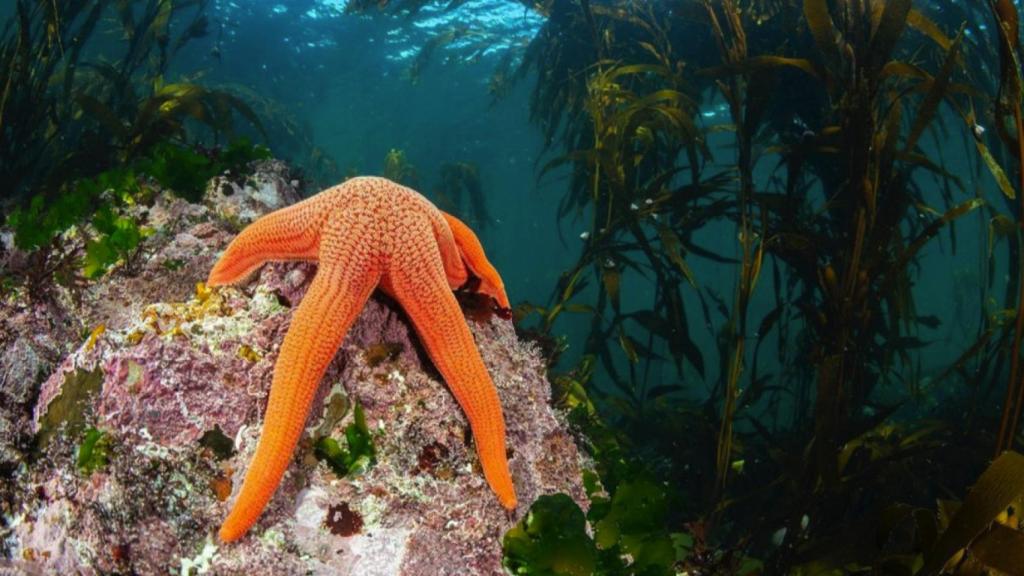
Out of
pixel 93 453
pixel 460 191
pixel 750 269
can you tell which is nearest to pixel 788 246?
pixel 750 269

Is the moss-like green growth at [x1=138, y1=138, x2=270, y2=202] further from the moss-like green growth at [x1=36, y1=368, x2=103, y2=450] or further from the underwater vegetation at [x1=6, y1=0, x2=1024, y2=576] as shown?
the moss-like green growth at [x1=36, y1=368, x2=103, y2=450]

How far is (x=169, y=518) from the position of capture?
2.25m

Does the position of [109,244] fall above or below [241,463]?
above

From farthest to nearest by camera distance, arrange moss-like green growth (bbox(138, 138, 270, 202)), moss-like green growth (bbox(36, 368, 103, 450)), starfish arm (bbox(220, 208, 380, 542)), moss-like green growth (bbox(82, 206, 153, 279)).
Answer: moss-like green growth (bbox(138, 138, 270, 202)) → moss-like green growth (bbox(82, 206, 153, 279)) → moss-like green growth (bbox(36, 368, 103, 450)) → starfish arm (bbox(220, 208, 380, 542))

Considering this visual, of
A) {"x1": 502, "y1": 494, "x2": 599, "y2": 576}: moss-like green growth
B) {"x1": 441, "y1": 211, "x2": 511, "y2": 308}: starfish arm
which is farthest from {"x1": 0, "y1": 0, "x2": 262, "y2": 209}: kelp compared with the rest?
{"x1": 502, "y1": 494, "x2": 599, "y2": 576}: moss-like green growth

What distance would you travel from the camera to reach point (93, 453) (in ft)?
7.61

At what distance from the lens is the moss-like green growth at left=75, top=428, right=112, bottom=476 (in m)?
→ 2.32

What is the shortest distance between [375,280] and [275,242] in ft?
1.89

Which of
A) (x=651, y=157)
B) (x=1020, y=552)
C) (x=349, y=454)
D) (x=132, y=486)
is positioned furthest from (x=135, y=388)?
(x=651, y=157)

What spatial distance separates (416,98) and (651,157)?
3555 centimetres

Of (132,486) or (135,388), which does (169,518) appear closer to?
(132,486)

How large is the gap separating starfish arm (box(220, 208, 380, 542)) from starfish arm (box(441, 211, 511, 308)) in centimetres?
59

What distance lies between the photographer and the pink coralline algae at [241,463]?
2.23 metres

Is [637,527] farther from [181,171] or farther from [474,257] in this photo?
[181,171]
